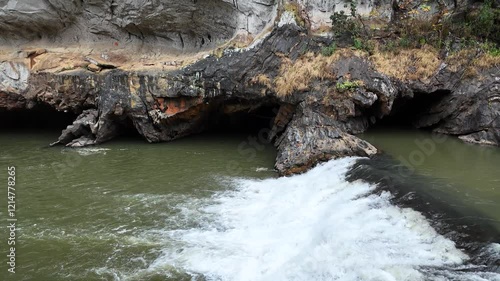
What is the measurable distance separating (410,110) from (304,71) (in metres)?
4.89

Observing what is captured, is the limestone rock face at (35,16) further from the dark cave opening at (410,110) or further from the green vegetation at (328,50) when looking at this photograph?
the dark cave opening at (410,110)

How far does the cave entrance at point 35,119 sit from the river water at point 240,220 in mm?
6708

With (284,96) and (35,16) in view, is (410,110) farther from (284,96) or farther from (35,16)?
(35,16)

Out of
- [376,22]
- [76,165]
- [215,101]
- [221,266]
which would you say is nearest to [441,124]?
[376,22]

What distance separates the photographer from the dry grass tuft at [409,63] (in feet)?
40.8

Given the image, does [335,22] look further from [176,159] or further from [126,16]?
[126,16]

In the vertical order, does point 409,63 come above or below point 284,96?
above

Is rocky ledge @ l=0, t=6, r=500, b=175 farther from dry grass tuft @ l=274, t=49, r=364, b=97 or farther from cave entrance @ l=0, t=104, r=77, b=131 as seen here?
cave entrance @ l=0, t=104, r=77, b=131

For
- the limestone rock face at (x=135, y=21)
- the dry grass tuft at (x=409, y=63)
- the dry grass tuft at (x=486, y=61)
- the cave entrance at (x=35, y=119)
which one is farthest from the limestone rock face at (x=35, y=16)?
the dry grass tuft at (x=486, y=61)

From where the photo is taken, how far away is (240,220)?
754 cm

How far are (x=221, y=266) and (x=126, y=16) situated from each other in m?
13.1

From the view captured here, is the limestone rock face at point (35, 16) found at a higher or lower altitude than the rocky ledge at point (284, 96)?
higher

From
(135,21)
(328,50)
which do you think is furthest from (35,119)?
(328,50)

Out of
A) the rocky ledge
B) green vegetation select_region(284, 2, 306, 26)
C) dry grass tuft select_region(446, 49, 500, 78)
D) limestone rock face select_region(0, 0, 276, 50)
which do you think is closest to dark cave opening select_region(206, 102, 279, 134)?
the rocky ledge
